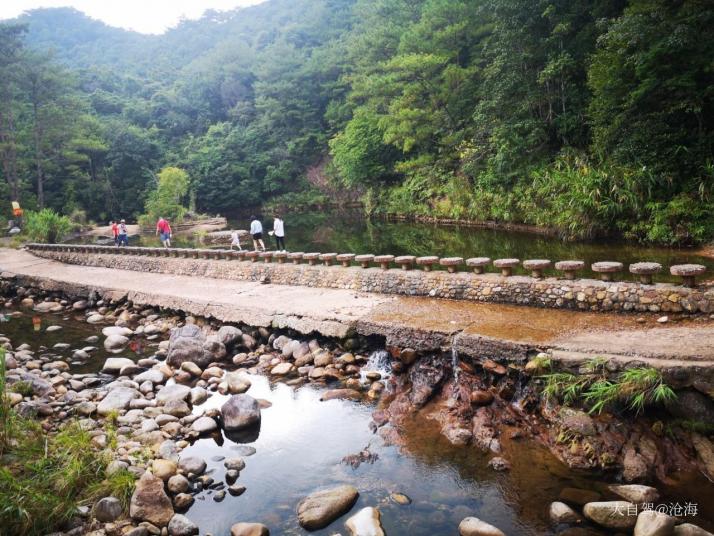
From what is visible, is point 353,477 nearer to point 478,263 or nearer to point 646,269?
point 478,263

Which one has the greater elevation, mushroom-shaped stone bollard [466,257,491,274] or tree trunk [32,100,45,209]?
tree trunk [32,100,45,209]

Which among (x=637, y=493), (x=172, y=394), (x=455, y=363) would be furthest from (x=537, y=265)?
(x=172, y=394)

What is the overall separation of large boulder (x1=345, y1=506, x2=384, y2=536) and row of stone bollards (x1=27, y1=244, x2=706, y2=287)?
18.8ft

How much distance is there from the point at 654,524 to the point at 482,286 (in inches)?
216

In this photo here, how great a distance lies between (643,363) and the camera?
559cm

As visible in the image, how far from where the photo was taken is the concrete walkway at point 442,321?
20.4 feet

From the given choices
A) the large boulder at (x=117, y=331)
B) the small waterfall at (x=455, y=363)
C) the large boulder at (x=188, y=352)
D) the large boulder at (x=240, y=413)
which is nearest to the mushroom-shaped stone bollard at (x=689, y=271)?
the small waterfall at (x=455, y=363)

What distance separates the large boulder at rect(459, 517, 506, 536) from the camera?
443cm

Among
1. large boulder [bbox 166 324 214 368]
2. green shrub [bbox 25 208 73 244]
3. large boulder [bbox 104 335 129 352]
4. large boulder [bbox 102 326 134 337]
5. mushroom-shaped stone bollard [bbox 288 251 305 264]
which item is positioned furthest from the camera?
green shrub [bbox 25 208 73 244]

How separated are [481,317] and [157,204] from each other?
34.6m

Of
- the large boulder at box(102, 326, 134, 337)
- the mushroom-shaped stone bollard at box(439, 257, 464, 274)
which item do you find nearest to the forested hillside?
the mushroom-shaped stone bollard at box(439, 257, 464, 274)

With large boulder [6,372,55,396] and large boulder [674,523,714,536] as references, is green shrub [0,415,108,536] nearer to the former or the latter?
large boulder [6,372,55,396]

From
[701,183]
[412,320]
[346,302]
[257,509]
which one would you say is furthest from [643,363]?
[701,183]

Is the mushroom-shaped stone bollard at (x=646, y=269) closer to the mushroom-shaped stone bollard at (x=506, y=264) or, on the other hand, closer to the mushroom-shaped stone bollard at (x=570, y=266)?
the mushroom-shaped stone bollard at (x=570, y=266)
